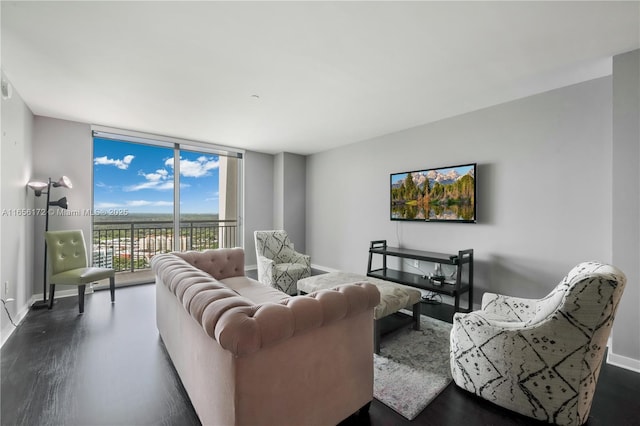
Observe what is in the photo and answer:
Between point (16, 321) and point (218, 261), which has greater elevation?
point (218, 261)

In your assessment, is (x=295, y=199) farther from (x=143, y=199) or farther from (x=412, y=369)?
(x=412, y=369)

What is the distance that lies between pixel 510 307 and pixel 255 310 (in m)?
2.06

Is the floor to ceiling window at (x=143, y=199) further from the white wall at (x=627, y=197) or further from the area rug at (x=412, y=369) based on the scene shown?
the white wall at (x=627, y=197)

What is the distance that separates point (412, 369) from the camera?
203 cm

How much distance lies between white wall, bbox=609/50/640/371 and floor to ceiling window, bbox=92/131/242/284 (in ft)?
17.4

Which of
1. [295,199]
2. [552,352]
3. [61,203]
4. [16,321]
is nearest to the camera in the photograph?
[552,352]

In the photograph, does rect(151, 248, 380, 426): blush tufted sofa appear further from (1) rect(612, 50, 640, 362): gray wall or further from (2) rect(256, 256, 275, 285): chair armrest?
(1) rect(612, 50, 640, 362): gray wall

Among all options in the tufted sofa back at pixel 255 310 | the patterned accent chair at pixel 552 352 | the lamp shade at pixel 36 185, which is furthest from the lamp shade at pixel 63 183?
the patterned accent chair at pixel 552 352

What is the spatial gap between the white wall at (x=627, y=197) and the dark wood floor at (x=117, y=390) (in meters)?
0.29

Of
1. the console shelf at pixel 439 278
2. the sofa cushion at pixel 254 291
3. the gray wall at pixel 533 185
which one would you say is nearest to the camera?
the sofa cushion at pixel 254 291

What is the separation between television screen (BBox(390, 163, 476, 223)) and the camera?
10.7 feet

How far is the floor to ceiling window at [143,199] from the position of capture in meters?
4.31

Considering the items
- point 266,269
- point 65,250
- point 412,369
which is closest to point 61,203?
point 65,250

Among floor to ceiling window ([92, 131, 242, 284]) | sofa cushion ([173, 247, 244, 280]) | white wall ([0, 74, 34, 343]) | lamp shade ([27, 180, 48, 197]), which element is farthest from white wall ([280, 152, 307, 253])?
white wall ([0, 74, 34, 343])
